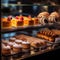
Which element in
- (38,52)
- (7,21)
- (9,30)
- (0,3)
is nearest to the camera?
(0,3)

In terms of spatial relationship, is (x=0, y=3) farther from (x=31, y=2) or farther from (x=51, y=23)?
(x=51, y=23)

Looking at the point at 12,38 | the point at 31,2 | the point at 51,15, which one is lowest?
the point at 12,38

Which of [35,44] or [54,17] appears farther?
[54,17]

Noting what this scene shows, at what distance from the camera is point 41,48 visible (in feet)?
7.42

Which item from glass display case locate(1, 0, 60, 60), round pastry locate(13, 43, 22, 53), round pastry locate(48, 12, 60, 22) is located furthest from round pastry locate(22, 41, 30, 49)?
round pastry locate(48, 12, 60, 22)

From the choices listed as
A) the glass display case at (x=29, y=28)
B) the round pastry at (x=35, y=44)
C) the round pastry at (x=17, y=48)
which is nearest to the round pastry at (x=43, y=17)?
the glass display case at (x=29, y=28)

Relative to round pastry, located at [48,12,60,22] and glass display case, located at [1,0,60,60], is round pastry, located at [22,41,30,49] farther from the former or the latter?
round pastry, located at [48,12,60,22]

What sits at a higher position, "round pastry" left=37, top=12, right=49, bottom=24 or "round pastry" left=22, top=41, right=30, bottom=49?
"round pastry" left=37, top=12, right=49, bottom=24

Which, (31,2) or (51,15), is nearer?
(31,2)

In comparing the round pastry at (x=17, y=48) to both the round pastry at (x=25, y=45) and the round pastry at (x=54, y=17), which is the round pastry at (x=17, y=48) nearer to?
the round pastry at (x=25, y=45)

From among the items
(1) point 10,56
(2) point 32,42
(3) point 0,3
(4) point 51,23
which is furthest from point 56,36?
(3) point 0,3

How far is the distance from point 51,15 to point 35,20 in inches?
13.9

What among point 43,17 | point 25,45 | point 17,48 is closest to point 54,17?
point 43,17

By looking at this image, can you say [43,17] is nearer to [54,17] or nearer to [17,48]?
[54,17]
